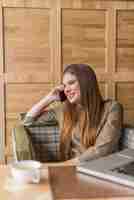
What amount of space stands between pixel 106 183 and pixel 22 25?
1.80 metres

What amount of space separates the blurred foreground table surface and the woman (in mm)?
524

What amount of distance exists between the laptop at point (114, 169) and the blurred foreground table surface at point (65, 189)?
0.02 m

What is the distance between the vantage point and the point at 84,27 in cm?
283

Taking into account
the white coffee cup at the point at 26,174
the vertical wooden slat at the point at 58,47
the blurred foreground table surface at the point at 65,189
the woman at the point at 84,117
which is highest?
the vertical wooden slat at the point at 58,47

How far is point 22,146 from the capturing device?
2.00 meters

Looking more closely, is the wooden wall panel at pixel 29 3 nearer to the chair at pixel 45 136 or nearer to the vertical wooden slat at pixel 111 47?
the vertical wooden slat at pixel 111 47

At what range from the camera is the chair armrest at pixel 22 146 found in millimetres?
1964

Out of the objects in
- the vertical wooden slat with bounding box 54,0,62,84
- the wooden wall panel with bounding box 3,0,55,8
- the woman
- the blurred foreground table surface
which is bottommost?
the blurred foreground table surface

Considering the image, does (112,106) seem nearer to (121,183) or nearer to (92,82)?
(92,82)

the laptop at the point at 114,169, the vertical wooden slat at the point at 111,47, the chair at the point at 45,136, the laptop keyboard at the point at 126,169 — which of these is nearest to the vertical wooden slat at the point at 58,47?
the vertical wooden slat at the point at 111,47

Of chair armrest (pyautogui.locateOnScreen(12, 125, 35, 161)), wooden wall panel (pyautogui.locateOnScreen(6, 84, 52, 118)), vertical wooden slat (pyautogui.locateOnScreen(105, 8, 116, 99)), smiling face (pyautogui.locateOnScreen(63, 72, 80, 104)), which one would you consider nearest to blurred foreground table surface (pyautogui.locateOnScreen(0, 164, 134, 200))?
chair armrest (pyautogui.locateOnScreen(12, 125, 35, 161))

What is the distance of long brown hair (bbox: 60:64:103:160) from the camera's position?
2.03m

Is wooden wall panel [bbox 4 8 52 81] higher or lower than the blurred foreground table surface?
higher

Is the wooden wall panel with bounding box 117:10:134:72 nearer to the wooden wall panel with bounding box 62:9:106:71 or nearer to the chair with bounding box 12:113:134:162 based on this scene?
the wooden wall panel with bounding box 62:9:106:71
